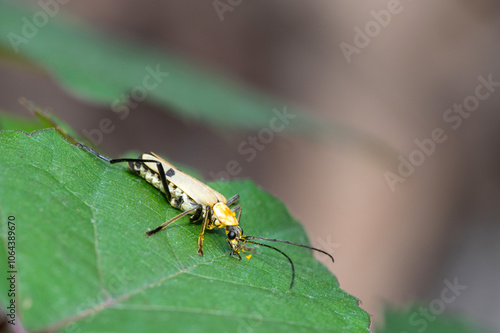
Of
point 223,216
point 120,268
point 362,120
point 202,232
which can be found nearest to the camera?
point 120,268

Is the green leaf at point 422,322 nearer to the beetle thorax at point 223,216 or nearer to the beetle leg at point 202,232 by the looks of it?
the beetle thorax at point 223,216

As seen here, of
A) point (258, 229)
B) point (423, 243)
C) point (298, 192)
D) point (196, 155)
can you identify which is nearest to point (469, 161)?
point (423, 243)

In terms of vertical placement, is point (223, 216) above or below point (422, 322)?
above

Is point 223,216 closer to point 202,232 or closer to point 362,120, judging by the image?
point 202,232

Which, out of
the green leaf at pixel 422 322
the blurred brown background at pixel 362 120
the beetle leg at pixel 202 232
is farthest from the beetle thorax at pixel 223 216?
the blurred brown background at pixel 362 120

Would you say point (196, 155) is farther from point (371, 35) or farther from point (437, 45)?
point (437, 45)

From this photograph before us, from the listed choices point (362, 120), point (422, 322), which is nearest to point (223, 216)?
point (422, 322)

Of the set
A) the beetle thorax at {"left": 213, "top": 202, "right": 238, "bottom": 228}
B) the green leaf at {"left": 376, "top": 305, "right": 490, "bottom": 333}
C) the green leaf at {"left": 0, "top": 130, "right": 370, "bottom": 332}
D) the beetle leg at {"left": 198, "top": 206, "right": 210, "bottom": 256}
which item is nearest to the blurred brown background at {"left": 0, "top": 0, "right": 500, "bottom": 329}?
the green leaf at {"left": 376, "top": 305, "right": 490, "bottom": 333}

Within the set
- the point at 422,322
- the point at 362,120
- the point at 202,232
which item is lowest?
the point at 422,322
